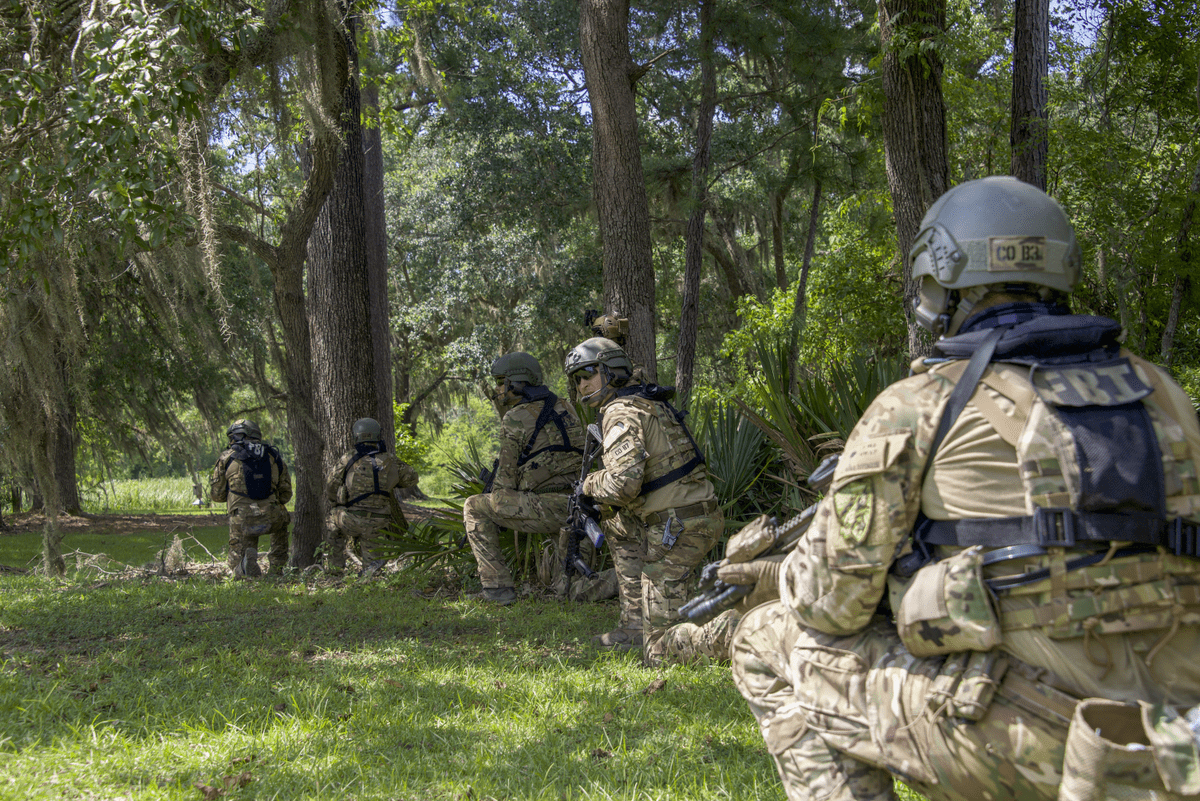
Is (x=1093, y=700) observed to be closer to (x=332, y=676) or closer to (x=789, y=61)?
(x=332, y=676)

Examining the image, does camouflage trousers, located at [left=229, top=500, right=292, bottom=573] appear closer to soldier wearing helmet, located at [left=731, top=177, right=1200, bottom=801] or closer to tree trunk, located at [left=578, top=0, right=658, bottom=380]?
tree trunk, located at [left=578, top=0, right=658, bottom=380]

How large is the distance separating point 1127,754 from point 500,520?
18.1 ft

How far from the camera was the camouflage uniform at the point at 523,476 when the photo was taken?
23.2 ft

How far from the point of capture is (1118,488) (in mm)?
1937

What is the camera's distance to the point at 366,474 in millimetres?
8820

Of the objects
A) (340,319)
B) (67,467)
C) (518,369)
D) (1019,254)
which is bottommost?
(67,467)

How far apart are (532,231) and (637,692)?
1654 cm

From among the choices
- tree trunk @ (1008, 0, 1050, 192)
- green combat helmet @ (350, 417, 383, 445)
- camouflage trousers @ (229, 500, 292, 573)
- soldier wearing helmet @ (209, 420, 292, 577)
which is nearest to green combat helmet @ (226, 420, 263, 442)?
soldier wearing helmet @ (209, 420, 292, 577)

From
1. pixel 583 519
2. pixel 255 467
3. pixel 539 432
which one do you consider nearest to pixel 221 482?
pixel 255 467

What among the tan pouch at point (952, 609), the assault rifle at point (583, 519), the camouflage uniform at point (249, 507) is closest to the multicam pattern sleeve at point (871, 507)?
the tan pouch at point (952, 609)

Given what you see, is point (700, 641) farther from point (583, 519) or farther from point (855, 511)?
point (855, 511)

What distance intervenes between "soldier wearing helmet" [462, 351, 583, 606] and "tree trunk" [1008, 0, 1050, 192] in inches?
161

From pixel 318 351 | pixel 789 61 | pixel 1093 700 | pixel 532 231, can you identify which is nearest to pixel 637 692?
pixel 1093 700

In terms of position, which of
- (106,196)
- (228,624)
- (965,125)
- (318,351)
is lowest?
(228,624)
